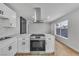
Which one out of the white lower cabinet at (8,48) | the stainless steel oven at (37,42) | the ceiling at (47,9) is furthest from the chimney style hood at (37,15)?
the white lower cabinet at (8,48)

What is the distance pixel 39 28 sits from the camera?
2.51m

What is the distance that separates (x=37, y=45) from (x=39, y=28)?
0.55 meters

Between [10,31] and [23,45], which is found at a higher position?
[10,31]

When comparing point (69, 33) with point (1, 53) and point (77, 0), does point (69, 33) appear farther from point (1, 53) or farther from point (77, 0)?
point (77, 0)

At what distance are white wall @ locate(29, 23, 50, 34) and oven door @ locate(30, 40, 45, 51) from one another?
322 millimetres

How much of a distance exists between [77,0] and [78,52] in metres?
2.80

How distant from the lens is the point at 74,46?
3.30 m

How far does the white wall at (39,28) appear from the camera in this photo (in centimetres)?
247

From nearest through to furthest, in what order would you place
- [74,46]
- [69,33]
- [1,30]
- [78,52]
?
[1,30] < [78,52] < [74,46] < [69,33]

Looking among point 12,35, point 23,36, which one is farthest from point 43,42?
point 12,35

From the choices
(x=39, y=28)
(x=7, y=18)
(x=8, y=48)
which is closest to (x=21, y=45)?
(x=8, y=48)

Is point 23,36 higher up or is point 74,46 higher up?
point 23,36

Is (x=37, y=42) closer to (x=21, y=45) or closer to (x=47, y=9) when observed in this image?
(x=21, y=45)

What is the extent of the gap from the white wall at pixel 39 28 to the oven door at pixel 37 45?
1.06 feet
